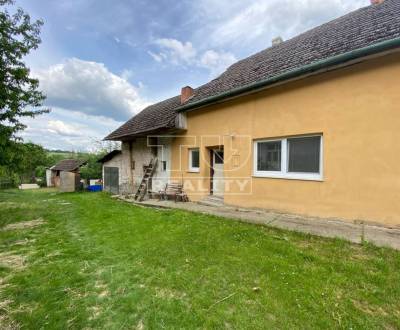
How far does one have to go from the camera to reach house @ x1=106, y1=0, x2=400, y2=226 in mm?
4789

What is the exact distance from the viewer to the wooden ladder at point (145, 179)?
34.2ft

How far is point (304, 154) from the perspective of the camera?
6.08 m

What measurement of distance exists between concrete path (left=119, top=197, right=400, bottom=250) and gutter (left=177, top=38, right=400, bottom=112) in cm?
393

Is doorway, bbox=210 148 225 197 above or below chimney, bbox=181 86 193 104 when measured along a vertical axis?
below

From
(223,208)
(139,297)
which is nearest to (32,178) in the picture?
(223,208)

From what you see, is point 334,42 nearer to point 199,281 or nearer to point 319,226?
point 319,226

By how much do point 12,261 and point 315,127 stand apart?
7.51m

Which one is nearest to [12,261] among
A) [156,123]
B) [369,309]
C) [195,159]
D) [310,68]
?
[369,309]

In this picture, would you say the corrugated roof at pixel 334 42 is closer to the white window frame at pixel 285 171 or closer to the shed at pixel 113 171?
the white window frame at pixel 285 171

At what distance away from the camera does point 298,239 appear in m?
4.49

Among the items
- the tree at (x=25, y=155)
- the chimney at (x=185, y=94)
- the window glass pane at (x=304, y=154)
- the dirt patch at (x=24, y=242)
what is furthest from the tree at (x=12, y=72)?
the window glass pane at (x=304, y=154)

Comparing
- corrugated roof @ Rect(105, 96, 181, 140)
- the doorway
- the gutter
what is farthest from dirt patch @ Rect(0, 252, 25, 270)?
the gutter

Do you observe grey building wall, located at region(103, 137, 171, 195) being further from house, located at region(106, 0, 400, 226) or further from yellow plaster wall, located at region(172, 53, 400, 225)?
yellow plaster wall, located at region(172, 53, 400, 225)

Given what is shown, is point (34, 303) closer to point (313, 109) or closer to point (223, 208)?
point (223, 208)
